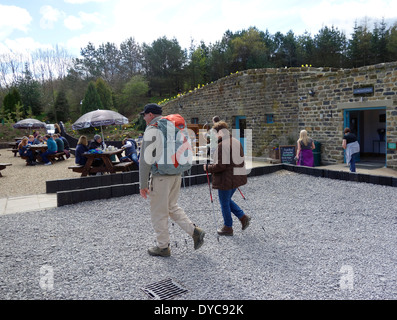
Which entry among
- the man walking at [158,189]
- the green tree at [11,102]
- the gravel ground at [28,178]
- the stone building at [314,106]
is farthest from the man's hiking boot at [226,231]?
the green tree at [11,102]

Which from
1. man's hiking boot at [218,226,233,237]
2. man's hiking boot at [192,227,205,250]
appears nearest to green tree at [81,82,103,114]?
man's hiking boot at [218,226,233,237]

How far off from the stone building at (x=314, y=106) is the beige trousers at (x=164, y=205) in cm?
883

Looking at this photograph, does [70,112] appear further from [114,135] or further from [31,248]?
[31,248]

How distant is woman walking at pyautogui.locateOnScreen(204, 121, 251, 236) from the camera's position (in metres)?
4.32

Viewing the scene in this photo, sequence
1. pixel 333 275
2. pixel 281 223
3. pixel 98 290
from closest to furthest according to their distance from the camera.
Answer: pixel 98 290 → pixel 333 275 → pixel 281 223

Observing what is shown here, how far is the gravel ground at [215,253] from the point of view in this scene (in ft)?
9.82

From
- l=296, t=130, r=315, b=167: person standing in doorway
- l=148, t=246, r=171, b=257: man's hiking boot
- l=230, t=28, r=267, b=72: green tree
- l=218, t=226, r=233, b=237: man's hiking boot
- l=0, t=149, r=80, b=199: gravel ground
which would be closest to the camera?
l=148, t=246, r=171, b=257: man's hiking boot

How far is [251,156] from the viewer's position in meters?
15.1

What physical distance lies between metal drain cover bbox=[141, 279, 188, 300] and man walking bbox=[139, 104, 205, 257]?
0.69 m

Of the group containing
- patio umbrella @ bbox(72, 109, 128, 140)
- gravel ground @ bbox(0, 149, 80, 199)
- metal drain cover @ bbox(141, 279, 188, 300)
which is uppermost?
patio umbrella @ bbox(72, 109, 128, 140)

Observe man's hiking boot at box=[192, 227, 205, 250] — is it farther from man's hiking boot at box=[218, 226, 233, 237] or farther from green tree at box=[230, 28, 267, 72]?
green tree at box=[230, 28, 267, 72]
